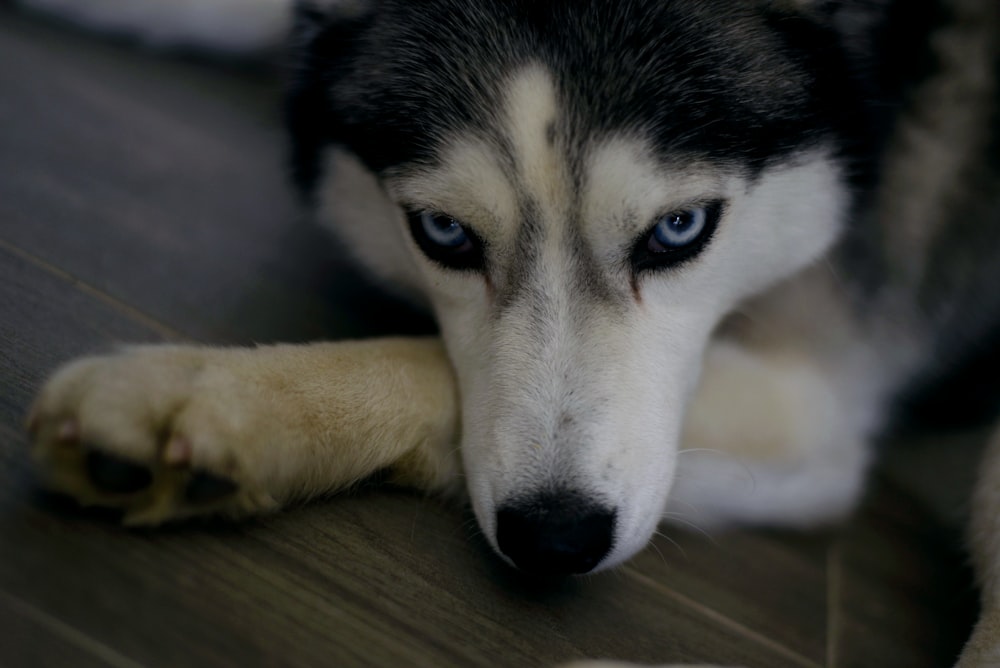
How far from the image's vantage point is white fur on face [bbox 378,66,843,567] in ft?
3.94

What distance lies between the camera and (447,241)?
4.55 ft

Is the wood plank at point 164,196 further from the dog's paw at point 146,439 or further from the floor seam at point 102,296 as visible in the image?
the dog's paw at point 146,439

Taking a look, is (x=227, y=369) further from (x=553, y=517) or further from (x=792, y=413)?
(x=792, y=413)

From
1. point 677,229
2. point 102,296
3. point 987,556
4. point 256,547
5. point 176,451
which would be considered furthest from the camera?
point 102,296

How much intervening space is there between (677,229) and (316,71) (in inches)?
28.8

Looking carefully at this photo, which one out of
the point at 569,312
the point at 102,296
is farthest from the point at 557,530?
the point at 102,296

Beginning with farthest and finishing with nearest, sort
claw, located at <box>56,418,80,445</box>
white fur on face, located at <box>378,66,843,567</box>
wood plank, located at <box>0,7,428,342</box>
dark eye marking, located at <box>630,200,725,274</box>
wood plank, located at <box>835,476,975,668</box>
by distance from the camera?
wood plank, located at <box>0,7,428,342</box>, wood plank, located at <box>835,476,975,668</box>, dark eye marking, located at <box>630,200,725,274</box>, white fur on face, located at <box>378,66,843,567</box>, claw, located at <box>56,418,80,445</box>

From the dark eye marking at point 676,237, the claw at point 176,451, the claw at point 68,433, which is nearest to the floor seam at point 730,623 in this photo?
the dark eye marking at point 676,237

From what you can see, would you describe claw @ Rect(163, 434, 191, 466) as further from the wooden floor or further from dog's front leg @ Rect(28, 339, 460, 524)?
the wooden floor

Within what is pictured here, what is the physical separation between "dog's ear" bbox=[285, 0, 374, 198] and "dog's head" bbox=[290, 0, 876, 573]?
100 mm

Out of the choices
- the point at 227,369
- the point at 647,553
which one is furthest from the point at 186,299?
the point at 647,553

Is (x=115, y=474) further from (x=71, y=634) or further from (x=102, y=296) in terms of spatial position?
(x=102, y=296)

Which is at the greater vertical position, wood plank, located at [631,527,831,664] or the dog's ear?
the dog's ear

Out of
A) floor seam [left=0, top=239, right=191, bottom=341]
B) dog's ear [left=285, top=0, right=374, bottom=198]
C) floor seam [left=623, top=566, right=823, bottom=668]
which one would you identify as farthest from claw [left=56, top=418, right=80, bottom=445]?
floor seam [left=623, top=566, right=823, bottom=668]
